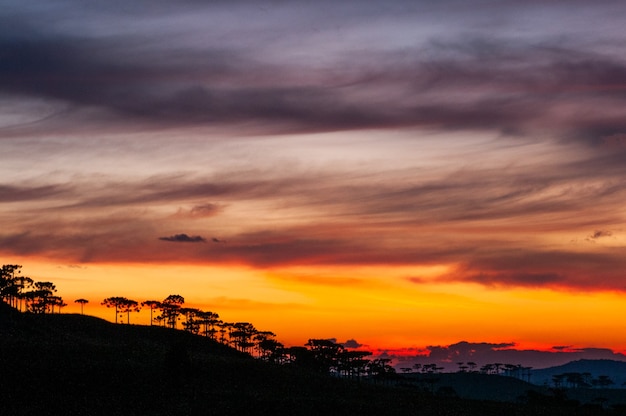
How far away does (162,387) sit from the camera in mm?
129750

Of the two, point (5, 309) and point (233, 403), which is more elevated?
point (5, 309)

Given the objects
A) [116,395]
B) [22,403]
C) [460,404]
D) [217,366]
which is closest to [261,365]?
[217,366]

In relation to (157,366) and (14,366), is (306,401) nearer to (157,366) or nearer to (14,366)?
(157,366)

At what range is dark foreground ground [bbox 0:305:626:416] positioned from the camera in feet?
376

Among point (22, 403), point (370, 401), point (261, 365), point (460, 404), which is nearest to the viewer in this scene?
point (22, 403)

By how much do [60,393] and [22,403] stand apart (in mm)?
8767

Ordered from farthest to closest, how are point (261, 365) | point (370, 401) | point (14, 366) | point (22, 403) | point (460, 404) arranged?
point (261, 365) → point (460, 404) → point (370, 401) → point (14, 366) → point (22, 403)

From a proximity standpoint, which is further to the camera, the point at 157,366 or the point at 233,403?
the point at 157,366

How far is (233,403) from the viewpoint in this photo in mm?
121562

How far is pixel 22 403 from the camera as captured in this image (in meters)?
109

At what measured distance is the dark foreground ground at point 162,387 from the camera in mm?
114562

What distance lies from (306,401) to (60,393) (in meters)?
37.7

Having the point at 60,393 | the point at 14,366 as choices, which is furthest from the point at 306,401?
the point at 14,366

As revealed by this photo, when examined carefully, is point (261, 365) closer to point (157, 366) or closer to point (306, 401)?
point (157, 366)
